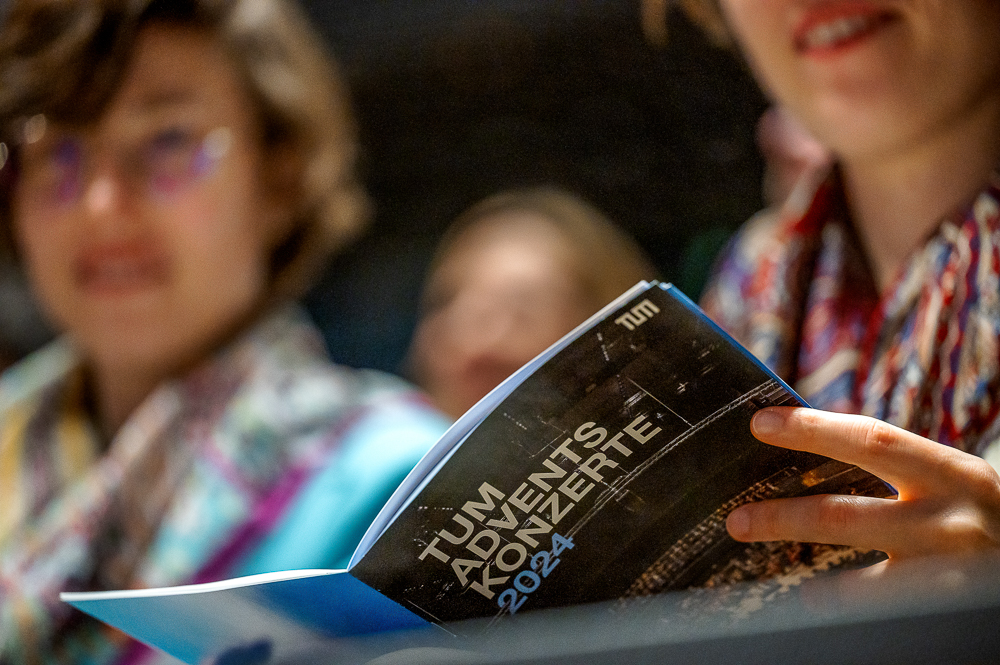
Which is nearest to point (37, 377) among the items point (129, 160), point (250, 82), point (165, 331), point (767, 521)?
point (165, 331)

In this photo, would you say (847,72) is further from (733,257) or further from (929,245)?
(733,257)

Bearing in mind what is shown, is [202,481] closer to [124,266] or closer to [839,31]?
[124,266]

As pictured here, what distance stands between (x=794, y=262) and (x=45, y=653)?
907mm

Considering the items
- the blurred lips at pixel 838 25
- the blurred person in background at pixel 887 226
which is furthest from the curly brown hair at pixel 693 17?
the blurred lips at pixel 838 25

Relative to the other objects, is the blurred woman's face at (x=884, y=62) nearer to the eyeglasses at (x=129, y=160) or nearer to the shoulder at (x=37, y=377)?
the eyeglasses at (x=129, y=160)

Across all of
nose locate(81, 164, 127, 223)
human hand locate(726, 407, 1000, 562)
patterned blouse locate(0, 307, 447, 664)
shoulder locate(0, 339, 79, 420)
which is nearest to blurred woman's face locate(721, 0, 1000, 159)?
human hand locate(726, 407, 1000, 562)

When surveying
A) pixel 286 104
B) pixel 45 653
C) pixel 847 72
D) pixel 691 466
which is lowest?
pixel 45 653

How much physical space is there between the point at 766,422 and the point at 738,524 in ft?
0.22

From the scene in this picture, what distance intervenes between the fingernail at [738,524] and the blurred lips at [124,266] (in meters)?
0.81

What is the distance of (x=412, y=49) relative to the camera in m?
1.31

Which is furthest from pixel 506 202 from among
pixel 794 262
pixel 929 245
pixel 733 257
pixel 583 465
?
pixel 583 465

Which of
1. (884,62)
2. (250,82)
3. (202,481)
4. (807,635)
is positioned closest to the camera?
(807,635)

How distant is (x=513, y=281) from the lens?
1.32m

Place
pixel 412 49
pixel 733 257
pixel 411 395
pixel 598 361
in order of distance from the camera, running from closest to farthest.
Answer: pixel 598 361 → pixel 733 257 → pixel 411 395 → pixel 412 49
